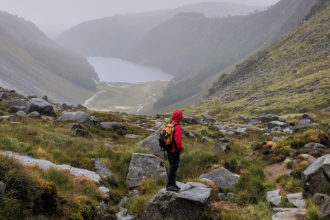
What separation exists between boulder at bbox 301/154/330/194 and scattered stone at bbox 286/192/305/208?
42 cm

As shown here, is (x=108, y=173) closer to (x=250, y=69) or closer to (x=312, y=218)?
(x=312, y=218)

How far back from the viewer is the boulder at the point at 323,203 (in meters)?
8.51

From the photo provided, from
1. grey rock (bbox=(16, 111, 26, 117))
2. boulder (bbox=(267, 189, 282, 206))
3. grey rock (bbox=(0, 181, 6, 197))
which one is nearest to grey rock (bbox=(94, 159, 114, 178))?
grey rock (bbox=(0, 181, 6, 197))

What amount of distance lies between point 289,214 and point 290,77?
95.9 m

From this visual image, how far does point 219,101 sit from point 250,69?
38730 millimetres

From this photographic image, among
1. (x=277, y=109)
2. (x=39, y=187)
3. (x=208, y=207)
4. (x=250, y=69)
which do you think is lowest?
(x=208, y=207)

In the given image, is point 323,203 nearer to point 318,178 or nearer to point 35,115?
point 318,178

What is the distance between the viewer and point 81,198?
10227mm

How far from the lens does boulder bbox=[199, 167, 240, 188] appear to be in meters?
13.3

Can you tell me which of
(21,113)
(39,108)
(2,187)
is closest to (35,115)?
(21,113)

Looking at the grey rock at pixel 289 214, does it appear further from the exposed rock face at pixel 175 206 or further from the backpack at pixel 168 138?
the backpack at pixel 168 138

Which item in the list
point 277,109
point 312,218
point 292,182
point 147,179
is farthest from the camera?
point 277,109

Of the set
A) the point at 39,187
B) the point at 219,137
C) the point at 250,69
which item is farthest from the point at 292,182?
the point at 250,69

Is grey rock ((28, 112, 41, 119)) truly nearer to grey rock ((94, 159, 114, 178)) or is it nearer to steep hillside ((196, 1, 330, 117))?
grey rock ((94, 159, 114, 178))
